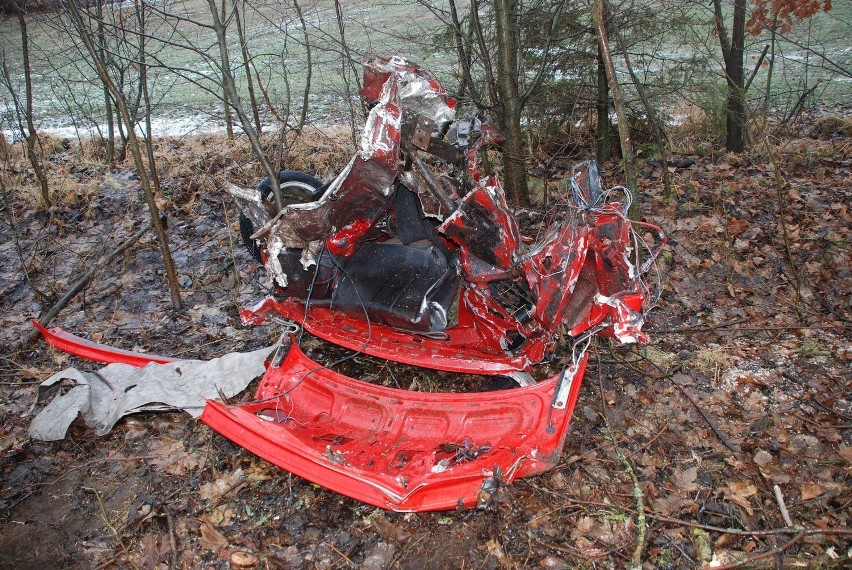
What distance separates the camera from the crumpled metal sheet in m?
4.45

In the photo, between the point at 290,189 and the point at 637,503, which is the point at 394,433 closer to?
the point at 637,503

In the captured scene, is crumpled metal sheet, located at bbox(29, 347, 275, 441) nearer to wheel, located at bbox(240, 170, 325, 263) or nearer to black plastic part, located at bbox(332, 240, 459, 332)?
black plastic part, located at bbox(332, 240, 459, 332)

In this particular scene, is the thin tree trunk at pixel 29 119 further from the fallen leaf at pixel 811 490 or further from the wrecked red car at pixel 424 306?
the fallen leaf at pixel 811 490

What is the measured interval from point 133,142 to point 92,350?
76.4 inches

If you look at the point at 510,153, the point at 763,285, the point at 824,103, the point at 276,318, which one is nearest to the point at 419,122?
the point at 276,318

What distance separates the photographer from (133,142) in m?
5.61

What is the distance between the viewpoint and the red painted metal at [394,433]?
3512 mm

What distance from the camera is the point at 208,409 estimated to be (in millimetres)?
3930

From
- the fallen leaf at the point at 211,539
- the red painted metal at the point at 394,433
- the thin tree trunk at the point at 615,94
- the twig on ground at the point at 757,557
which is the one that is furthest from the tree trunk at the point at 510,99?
the fallen leaf at the point at 211,539

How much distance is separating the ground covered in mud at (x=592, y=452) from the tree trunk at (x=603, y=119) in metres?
1.91

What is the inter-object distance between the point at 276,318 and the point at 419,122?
1.95m

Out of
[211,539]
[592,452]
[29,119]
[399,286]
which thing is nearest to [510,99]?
[399,286]

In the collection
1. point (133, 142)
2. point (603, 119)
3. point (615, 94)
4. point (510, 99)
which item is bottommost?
point (603, 119)

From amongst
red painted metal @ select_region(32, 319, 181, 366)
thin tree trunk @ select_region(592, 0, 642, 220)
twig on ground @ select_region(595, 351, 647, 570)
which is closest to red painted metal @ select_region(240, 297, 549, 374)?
twig on ground @ select_region(595, 351, 647, 570)
